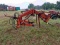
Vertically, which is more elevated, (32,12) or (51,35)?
(32,12)

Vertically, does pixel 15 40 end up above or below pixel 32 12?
below

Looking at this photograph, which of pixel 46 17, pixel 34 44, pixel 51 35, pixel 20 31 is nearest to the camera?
pixel 34 44

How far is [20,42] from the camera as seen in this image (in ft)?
48.3

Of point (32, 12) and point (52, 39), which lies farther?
point (32, 12)

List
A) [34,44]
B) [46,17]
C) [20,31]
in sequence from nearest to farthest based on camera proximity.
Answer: [34,44] < [20,31] < [46,17]

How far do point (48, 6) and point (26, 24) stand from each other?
163ft

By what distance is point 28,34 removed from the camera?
1606cm

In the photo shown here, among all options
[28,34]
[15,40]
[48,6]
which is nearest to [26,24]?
[28,34]

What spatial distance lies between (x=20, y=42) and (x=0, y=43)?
122cm

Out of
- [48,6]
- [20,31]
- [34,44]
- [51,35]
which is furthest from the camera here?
[48,6]

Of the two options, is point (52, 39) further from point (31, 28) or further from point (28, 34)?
point (31, 28)

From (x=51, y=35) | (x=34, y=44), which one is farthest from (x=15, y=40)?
(x=51, y=35)

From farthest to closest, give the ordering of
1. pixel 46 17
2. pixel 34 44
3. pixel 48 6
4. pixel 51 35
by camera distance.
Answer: pixel 48 6
pixel 46 17
pixel 51 35
pixel 34 44

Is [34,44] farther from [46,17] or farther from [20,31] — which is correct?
[46,17]
